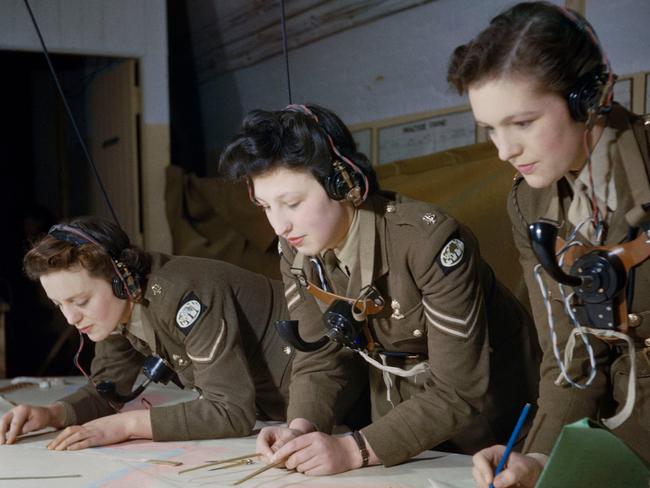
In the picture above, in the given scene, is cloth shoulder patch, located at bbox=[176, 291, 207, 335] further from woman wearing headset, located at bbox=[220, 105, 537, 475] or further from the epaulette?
the epaulette

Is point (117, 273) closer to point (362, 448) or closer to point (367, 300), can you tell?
point (367, 300)

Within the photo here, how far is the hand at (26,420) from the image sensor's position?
211 cm

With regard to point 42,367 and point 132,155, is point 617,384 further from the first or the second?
point 42,367

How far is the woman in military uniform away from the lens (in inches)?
79.8

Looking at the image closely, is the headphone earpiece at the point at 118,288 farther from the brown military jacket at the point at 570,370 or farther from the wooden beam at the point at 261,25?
the wooden beam at the point at 261,25

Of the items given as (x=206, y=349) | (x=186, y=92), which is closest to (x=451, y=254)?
(x=206, y=349)

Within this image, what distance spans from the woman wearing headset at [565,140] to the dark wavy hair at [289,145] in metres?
0.43

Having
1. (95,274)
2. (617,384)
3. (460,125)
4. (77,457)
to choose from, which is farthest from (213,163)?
(617,384)

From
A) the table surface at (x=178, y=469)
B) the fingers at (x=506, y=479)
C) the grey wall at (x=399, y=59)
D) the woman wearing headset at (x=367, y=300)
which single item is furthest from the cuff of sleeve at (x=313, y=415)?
the grey wall at (x=399, y=59)

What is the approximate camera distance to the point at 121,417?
6.76 feet

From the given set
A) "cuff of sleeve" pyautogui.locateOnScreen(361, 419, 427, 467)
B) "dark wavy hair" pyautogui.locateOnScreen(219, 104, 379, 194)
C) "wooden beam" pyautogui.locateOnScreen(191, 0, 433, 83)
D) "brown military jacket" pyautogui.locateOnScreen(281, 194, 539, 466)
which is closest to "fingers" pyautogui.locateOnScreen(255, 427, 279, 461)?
"brown military jacket" pyautogui.locateOnScreen(281, 194, 539, 466)

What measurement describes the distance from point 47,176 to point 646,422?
240 inches

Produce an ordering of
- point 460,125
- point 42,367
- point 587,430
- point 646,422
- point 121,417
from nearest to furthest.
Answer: point 587,430, point 646,422, point 121,417, point 460,125, point 42,367

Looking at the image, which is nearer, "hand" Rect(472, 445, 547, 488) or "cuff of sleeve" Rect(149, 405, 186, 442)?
A: "hand" Rect(472, 445, 547, 488)
